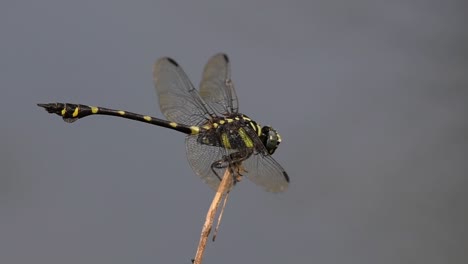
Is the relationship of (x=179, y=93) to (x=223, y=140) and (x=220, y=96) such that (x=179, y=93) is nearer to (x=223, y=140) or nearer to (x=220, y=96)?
(x=220, y=96)

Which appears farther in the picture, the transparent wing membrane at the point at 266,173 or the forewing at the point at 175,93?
the forewing at the point at 175,93

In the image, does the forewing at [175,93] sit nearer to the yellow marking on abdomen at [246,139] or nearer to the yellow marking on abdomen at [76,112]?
the yellow marking on abdomen at [246,139]

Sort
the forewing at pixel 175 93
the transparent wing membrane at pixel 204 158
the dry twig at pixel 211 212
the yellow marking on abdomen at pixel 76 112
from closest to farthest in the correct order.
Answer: the dry twig at pixel 211 212
the transparent wing membrane at pixel 204 158
the yellow marking on abdomen at pixel 76 112
the forewing at pixel 175 93

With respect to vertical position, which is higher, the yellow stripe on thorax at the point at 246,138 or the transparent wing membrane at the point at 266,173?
the yellow stripe on thorax at the point at 246,138

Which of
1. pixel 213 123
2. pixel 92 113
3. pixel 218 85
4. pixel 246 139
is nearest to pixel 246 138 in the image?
pixel 246 139

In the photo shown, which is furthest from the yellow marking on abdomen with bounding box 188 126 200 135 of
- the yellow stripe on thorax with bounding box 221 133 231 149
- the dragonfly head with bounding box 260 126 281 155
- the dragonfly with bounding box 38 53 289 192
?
the dragonfly head with bounding box 260 126 281 155

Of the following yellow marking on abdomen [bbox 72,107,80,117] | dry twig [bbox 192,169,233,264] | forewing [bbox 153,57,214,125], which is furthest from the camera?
forewing [bbox 153,57,214,125]

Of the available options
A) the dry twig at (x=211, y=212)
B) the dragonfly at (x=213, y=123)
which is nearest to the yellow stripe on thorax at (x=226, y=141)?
the dragonfly at (x=213, y=123)

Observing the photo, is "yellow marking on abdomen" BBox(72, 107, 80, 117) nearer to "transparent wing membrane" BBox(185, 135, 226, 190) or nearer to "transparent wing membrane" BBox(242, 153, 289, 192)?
"transparent wing membrane" BBox(185, 135, 226, 190)

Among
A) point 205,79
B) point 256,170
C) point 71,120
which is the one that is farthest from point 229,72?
point 71,120

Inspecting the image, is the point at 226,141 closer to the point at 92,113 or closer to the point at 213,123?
the point at 213,123
